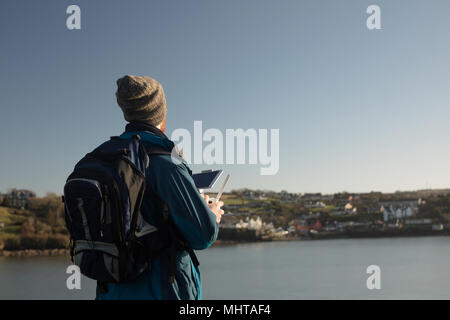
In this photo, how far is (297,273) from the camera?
34031 millimetres

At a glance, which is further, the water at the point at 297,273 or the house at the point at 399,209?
the house at the point at 399,209

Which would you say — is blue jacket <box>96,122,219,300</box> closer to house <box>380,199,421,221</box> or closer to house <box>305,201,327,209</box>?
house <box>380,199,421,221</box>

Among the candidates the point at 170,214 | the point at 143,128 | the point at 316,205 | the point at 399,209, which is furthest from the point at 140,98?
the point at 316,205

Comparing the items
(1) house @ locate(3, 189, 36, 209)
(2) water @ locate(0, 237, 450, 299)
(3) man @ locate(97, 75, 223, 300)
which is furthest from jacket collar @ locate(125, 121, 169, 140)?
(1) house @ locate(3, 189, 36, 209)

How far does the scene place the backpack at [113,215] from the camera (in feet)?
3.70

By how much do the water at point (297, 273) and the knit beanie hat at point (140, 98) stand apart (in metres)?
23.8

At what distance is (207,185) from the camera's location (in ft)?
4.61

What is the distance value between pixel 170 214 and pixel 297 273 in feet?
114

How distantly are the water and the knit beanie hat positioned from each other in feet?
78.2

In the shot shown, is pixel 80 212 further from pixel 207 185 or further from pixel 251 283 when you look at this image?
pixel 251 283

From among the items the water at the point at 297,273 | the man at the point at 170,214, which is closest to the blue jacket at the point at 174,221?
the man at the point at 170,214

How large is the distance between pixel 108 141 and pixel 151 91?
21 centimetres

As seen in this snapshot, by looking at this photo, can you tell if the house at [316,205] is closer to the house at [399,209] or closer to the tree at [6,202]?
the house at [399,209]
